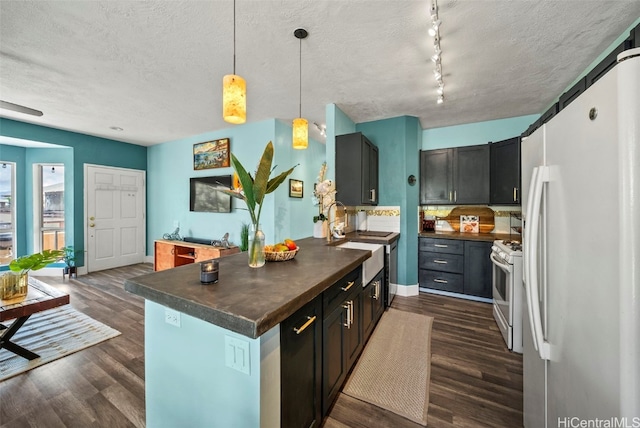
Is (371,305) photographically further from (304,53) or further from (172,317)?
(304,53)

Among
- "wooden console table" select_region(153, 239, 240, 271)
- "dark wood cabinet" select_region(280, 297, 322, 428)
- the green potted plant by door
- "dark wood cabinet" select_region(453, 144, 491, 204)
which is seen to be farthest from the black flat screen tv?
"dark wood cabinet" select_region(453, 144, 491, 204)

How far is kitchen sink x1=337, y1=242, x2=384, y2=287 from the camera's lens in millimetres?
2164

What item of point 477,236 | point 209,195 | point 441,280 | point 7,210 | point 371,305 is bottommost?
point 441,280

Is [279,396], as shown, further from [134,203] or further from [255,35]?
[134,203]

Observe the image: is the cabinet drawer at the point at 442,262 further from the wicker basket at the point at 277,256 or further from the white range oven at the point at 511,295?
the wicker basket at the point at 277,256

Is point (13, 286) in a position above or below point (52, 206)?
below

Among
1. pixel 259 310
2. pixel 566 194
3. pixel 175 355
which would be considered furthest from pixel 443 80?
pixel 175 355

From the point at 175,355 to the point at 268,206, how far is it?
120 inches

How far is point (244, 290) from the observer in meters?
1.11

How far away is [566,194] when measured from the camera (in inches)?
35.7

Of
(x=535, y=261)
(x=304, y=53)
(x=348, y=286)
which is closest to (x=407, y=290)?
(x=348, y=286)

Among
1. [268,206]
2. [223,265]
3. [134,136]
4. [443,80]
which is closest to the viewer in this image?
[223,265]

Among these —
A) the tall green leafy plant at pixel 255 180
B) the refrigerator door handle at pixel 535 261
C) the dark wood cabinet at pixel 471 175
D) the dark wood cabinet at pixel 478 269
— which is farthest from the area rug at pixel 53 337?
the dark wood cabinet at pixel 471 175

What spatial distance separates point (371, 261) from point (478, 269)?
82.8 inches
